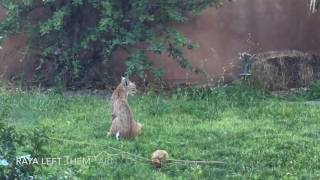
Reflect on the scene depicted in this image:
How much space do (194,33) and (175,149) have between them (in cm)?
543

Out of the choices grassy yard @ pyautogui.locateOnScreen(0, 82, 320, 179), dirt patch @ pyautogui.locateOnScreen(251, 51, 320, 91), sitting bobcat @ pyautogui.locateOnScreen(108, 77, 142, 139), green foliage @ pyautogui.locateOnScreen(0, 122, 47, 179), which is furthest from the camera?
dirt patch @ pyautogui.locateOnScreen(251, 51, 320, 91)

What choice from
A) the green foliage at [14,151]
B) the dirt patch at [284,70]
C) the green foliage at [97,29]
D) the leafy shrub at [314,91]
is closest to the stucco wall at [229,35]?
the dirt patch at [284,70]

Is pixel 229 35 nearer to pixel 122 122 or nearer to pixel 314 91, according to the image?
pixel 314 91

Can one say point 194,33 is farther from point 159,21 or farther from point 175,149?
point 175,149

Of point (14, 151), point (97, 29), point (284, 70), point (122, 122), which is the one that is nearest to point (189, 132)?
point (122, 122)

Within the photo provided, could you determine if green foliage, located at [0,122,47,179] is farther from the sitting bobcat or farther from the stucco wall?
the stucco wall

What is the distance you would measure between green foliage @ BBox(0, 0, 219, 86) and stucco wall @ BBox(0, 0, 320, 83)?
1.78 feet

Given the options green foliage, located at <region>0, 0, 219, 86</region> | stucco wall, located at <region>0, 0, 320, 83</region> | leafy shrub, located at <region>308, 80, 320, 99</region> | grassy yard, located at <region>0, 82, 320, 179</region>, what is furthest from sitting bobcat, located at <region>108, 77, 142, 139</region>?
stucco wall, located at <region>0, 0, 320, 83</region>

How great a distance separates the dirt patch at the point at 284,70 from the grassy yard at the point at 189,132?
481mm

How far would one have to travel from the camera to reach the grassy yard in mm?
7309

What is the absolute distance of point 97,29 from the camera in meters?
12.1

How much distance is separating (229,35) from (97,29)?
2609 millimetres

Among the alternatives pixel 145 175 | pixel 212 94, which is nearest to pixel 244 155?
pixel 145 175

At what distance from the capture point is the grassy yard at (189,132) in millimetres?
7309
